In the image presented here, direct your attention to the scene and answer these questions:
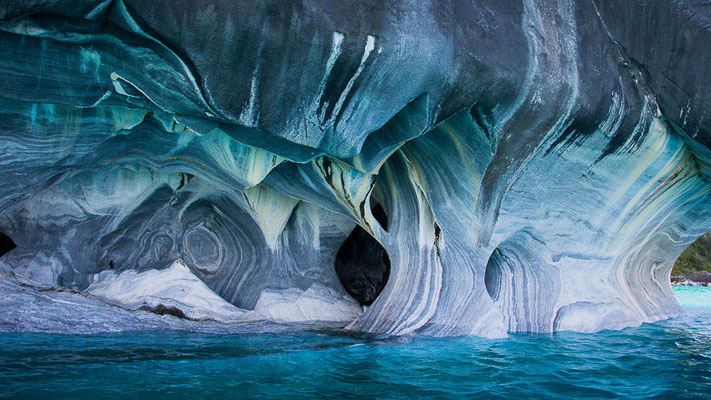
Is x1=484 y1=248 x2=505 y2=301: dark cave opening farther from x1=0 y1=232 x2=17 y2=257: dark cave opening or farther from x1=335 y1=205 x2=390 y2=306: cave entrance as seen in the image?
x1=0 y1=232 x2=17 y2=257: dark cave opening

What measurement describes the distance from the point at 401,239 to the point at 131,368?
2.74 metres

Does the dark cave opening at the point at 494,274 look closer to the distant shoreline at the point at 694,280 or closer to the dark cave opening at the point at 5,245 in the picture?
the dark cave opening at the point at 5,245

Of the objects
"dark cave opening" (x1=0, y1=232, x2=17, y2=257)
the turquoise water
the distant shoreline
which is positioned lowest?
the turquoise water

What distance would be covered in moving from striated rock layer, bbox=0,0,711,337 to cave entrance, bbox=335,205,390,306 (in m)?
0.03

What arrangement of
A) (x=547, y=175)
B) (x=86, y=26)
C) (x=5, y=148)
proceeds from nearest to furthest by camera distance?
(x=86, y=26) < (x=5, y=148) < (x=547, y=175)

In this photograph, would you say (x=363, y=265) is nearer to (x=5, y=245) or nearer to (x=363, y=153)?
(x=363, y=153)

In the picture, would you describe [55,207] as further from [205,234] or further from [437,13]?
[437,13]

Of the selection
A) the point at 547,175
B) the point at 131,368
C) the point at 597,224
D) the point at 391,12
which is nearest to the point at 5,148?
the point at 131,368

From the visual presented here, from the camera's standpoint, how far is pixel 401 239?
191 inches

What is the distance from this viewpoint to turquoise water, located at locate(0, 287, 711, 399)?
2.54m

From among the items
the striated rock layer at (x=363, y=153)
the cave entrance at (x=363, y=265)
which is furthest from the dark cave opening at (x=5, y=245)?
the cave entrance at (x=363, y=265)

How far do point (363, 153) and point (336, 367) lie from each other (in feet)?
5.66

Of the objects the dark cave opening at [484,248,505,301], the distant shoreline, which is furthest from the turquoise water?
the distant shoreline

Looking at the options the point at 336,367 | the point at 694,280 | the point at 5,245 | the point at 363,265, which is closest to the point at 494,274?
the point at 363,265
